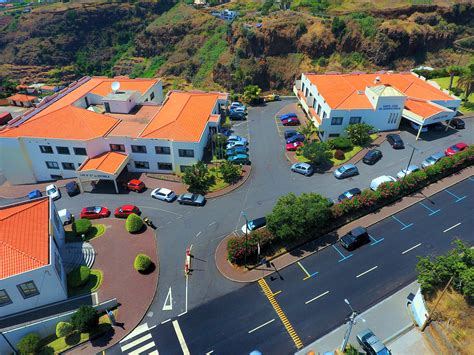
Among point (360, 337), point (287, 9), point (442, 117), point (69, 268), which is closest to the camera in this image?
point (360, 337)

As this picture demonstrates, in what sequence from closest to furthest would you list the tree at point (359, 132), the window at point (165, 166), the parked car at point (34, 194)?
the parked car at point (34, 194), the window at point (165, 166), the tree at point (359, 132)

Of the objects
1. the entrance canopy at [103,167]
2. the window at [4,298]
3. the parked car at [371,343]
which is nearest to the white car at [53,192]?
the entrance canopy at [103,167]

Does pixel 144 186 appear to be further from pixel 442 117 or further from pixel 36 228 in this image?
pixel 442 117

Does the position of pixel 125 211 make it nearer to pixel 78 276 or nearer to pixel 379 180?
pixel 78 276

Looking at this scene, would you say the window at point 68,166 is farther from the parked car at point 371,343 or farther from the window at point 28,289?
the parked car at point 371,343

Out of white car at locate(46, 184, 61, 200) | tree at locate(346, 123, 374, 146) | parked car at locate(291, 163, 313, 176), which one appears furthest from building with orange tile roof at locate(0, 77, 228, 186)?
tree at locate(346, 123, 374, 146)

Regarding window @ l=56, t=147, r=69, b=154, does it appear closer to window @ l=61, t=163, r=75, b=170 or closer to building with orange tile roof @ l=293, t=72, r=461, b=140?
window @ l=61, t=163, r=75, b=170

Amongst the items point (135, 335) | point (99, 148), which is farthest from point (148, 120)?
point (135, 335)
